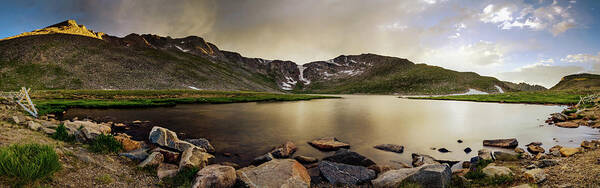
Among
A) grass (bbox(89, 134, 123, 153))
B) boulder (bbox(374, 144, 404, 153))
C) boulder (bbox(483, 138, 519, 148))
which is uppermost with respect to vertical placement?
grass (bbox(89, 134, 123, 153))

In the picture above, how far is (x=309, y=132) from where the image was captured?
22672 mm

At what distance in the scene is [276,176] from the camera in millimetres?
8875

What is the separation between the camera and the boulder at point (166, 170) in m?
9.13

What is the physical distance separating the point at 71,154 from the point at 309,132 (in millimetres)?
17325

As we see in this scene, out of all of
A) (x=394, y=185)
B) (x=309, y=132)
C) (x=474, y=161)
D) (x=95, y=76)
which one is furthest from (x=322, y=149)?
(x=95, y=76)

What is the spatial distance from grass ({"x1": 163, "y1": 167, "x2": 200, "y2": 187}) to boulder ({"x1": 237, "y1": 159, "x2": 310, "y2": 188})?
1917 millimetres

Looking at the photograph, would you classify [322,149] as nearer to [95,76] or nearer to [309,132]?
[309,132]

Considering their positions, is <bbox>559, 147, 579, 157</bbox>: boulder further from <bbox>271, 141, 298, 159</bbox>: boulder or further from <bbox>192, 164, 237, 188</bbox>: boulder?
<bbox>192, 164, 237, 188</bbox>: boulder

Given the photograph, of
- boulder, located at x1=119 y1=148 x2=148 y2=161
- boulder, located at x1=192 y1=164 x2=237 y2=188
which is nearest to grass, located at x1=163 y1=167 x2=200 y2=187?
boulder, located at x1=192 y1=164 x2=237 y2=188

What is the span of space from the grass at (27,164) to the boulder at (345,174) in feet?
31.4

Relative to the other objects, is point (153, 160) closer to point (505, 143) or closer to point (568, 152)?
point (568, 152)

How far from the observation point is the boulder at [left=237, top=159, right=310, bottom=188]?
334 inches

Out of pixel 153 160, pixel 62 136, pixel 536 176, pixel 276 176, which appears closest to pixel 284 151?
pixel 276 176

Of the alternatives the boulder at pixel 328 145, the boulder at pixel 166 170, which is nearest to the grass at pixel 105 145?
the boulder at pixel 166 170
